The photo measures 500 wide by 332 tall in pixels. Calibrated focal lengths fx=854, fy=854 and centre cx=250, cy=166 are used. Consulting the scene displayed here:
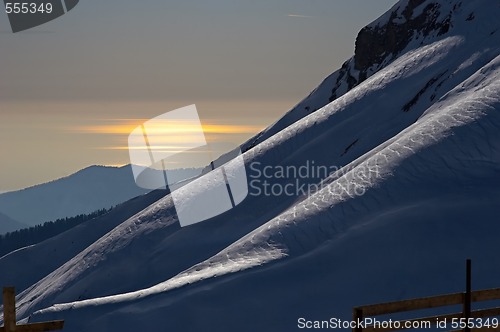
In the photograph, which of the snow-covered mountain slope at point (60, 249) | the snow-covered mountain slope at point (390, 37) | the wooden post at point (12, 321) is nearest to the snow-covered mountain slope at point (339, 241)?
the snow-covered mountain slope at point (390, 37)

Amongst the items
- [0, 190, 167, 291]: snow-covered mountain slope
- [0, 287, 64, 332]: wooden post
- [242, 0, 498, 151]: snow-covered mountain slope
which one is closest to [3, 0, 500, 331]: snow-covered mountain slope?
[242, 0, 498, 151]: snow-covered mountain slope

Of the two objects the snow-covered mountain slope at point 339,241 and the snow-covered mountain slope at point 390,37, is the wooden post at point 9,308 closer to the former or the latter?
the snow-covered mountain slope at point 339,241

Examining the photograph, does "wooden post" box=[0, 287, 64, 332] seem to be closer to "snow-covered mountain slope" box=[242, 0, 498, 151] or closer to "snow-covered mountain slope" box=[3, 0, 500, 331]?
"snow-covered mountain slope" box=[3, 0, 500, 331]

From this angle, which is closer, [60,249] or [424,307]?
[424,307]

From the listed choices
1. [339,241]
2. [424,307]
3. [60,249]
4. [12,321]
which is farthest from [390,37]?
[12,321]

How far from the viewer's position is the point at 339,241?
39406mm

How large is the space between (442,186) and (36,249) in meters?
88.7

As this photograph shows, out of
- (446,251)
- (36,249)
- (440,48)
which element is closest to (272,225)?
(446,251)

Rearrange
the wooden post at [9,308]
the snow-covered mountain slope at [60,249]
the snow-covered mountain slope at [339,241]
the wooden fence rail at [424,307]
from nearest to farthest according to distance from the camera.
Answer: the wooden post at [9,308]
the wooden fence rail at [424,307]
the snow-covered mountain slope at [339,241]
the snow-covered mountain slope at [60,249]

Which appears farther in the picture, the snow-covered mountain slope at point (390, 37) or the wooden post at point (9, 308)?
the snow-covered mountain slope at point (390, 37)

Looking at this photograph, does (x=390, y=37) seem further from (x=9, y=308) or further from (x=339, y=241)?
(x=9, y=308)

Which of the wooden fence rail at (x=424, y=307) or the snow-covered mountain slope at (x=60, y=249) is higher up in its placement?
the snow-covered mountain slope at (x=60, y=249)

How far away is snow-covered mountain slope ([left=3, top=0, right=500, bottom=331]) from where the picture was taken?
1371 inches

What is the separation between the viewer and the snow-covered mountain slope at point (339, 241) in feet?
114
